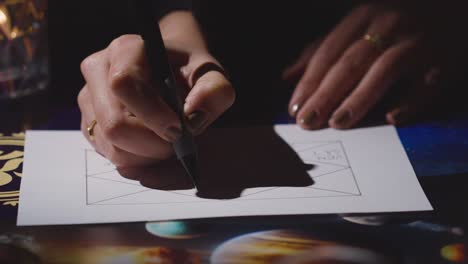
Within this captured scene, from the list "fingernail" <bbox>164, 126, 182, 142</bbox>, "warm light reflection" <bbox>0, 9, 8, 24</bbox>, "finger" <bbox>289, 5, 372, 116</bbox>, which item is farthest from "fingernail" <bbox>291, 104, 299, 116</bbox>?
"warm light reflection" <bbox>0, 9, 8, 24</bbox>

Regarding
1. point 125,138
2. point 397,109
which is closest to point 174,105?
point 125,138

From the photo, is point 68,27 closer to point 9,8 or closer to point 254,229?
point 9,8

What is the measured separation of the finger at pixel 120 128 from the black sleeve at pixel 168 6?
170 millimetres

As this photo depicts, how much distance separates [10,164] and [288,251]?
0.31m

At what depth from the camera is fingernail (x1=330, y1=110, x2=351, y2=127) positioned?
2.36 ft

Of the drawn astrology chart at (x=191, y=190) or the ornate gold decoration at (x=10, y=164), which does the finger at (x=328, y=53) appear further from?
the ornate gold decoration at (x=10, y=164)

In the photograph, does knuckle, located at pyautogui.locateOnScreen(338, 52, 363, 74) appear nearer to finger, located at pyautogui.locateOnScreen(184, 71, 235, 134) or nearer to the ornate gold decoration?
finger, located at pyautogui.locateOnScreen(184, 71, 235, 134)

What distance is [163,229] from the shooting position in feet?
1.74

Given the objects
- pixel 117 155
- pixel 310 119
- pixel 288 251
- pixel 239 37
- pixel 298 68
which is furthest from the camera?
pixel 239 37

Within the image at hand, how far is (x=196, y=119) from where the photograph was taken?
585mm

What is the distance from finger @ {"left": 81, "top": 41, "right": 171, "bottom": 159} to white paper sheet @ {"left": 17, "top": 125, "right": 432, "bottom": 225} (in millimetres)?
39

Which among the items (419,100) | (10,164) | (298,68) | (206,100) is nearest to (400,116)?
(419,100)

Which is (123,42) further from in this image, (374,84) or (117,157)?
(374,84)

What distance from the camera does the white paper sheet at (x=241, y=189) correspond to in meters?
0.56
